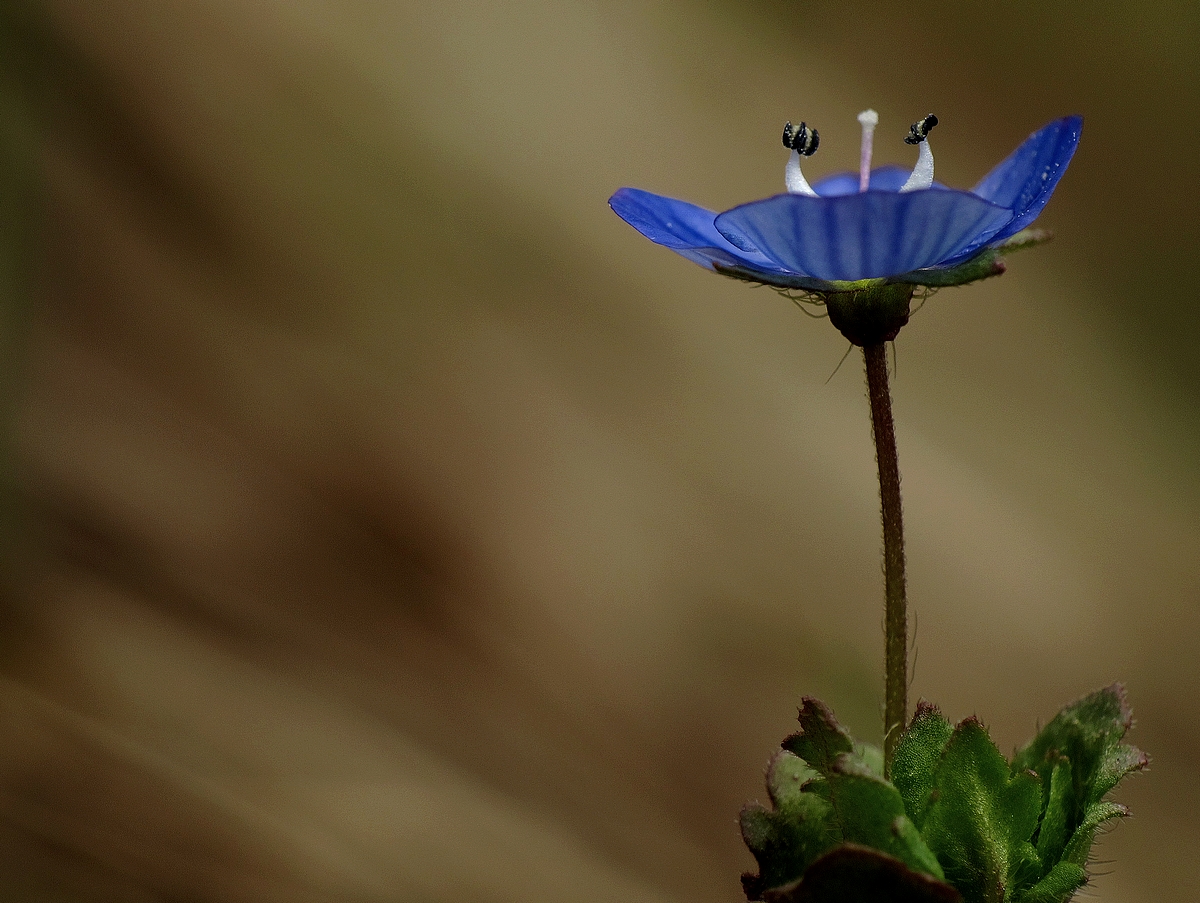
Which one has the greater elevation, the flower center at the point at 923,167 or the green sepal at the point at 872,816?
the flower center at the point at 923,167

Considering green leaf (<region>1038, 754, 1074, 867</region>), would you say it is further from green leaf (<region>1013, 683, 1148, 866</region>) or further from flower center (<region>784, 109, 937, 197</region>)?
flower center (<region>784, 109, 937, 197</region>)

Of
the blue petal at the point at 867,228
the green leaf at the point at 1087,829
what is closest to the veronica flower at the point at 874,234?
the blue petal at the point at 867,228

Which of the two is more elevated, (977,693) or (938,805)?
(977,693)

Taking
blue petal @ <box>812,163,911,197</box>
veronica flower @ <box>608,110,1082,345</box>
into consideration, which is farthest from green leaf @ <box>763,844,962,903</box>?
blue petal @ <box>812,163,911,197</box>

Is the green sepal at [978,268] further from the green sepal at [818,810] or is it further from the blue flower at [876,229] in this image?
the green sepal at [818,810]

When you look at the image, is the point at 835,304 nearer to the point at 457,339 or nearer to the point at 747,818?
the point at 747,818

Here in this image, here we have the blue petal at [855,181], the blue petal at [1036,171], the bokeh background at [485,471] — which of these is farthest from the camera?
the bokeh background at [485,471]

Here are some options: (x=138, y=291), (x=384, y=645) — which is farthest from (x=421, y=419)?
(x=138, y=291)
